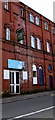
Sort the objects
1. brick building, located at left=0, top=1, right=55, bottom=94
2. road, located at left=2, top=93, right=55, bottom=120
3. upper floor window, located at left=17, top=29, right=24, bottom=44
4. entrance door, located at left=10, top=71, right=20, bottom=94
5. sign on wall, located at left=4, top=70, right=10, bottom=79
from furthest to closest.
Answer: upper floor window, located at left=17, top=29, right=24, bottom=44 → entrance door, located at left=10, top=71, right=20, bottom=94 → brick building, located at left=0, top=1, right=55, bottom=94 → sign on wall, located at left=4, top=70, right=10, bottom=79 → road, located at left=2, top=93, right=55, bottom=120

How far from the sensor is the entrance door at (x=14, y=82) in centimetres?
1787

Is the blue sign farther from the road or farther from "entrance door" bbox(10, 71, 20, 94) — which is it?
the road

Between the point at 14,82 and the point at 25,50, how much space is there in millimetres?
4403

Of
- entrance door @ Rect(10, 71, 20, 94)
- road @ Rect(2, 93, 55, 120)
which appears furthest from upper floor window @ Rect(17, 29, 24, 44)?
road @ Rect(2, 93, 55, 120)

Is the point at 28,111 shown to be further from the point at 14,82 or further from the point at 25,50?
the point at 25,50

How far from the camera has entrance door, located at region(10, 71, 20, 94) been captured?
17.9 metres

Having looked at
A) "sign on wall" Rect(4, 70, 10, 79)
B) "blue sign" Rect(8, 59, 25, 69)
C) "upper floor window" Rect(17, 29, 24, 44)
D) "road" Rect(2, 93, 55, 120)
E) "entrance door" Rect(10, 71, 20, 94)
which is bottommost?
"road" Rect(2, 93, 55, 120)

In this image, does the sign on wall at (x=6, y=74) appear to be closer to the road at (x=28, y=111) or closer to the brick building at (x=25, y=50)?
the brick building at (x=25, y=50)

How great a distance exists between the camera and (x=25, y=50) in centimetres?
2011

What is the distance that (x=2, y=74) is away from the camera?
16.3m

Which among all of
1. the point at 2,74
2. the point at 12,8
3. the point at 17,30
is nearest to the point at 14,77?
the point at 2,74

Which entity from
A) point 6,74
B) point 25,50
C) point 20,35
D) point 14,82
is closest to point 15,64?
point 6,74

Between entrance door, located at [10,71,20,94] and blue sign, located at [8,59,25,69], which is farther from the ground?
blue sign, located at [8,59,25,69]

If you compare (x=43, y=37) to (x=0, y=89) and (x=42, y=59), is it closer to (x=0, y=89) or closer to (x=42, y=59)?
(x=42, y=59)
